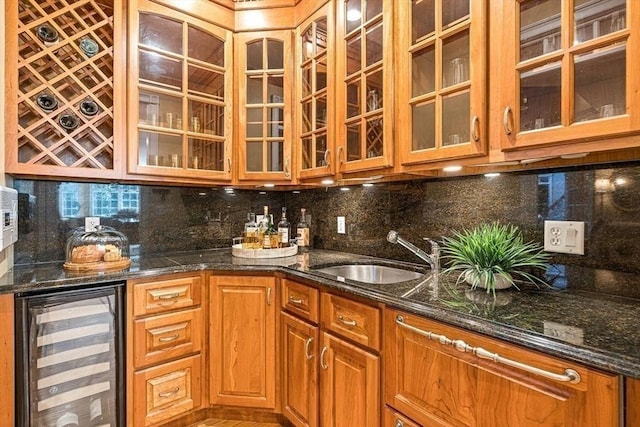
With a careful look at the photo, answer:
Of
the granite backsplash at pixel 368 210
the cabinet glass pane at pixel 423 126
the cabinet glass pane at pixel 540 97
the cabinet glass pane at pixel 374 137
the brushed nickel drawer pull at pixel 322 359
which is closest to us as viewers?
the cabinet glass pane at pixel 540 97

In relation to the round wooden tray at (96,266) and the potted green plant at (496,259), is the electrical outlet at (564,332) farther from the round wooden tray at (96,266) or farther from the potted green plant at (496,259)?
the round wooden tray at (96,266)

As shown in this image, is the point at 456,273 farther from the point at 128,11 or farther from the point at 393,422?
the point at 128,11

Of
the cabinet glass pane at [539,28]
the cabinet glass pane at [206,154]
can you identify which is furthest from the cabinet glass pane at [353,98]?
the cabinet glass pane at [206,154]

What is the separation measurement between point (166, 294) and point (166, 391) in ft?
1.71

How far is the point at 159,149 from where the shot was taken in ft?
6.74

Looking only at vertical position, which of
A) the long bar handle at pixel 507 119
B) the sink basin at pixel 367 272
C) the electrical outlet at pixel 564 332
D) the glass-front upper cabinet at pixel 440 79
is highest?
the glass-front upper cabinet at pixel 440 79

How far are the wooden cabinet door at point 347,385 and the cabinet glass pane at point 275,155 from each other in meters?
1.16

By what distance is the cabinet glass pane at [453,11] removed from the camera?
1.30m

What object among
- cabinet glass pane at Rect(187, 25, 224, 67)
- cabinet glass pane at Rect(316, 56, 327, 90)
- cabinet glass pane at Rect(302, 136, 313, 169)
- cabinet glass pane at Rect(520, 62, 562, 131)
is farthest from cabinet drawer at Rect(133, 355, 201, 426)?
cabinet glass pane at Rect(520, 62, 562, 131)

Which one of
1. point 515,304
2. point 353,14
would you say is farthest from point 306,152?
point 515,304

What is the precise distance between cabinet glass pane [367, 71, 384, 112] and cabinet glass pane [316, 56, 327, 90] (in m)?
0.38

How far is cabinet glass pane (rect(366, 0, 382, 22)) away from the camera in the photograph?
167 centimetres

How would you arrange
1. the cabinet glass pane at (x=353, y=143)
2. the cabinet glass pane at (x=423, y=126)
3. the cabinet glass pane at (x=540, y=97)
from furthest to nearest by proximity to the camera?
1. the cabinet glass pane at (x=353, y=143)
2. the cabinet glass pane at (x=423, y=126)
3. the cabinet glass pane at (x=540, y=97)

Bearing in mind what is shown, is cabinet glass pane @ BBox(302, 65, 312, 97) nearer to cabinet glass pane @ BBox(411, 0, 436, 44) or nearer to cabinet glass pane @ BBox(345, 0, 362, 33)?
cabinet glass pane @ BBox(345, 0, 362, 33)
